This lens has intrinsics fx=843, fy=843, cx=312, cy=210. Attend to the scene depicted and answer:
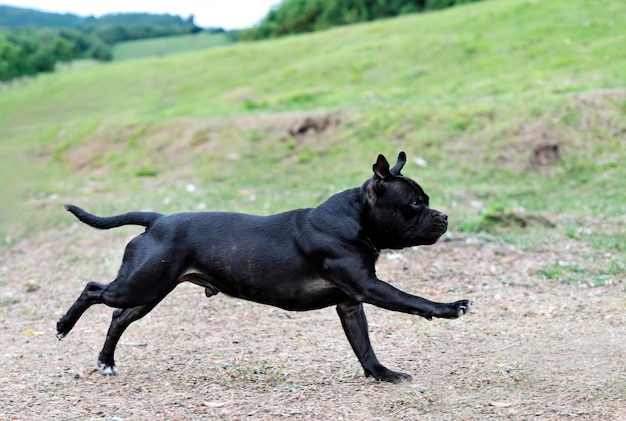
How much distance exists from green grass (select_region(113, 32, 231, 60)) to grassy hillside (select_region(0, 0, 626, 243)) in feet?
90.1

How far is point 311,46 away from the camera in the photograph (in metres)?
33.9

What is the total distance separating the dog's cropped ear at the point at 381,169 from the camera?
568cm

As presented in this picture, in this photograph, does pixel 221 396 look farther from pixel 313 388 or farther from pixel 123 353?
pixel 123 353

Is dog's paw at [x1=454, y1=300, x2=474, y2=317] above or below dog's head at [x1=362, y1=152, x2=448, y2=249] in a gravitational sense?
below

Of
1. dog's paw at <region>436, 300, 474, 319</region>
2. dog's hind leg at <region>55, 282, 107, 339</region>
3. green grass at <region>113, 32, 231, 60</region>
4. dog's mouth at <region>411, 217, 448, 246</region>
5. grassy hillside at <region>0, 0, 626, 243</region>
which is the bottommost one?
green grass at <region>113, 32, 231, 60</region>

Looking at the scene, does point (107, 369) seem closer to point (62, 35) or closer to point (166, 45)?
point (166, 45)

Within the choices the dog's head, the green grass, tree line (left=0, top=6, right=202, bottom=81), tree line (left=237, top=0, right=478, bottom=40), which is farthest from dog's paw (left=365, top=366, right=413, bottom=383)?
the green grass

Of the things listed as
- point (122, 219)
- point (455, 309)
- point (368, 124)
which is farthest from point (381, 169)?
point (368, 124)

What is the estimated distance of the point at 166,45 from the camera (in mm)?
65000

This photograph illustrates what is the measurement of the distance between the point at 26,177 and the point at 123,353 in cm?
1636

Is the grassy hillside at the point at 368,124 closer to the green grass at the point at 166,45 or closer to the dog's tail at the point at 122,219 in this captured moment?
the dog's tail at the point at 122,219

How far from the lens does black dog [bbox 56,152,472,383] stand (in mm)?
5773

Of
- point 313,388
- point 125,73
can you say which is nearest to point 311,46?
point 125,73

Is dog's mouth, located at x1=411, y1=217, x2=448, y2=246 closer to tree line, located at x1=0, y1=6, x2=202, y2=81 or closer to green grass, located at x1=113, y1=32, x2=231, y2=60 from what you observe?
tree line, located at x1=0, y1=6, x2=202, y2=81
